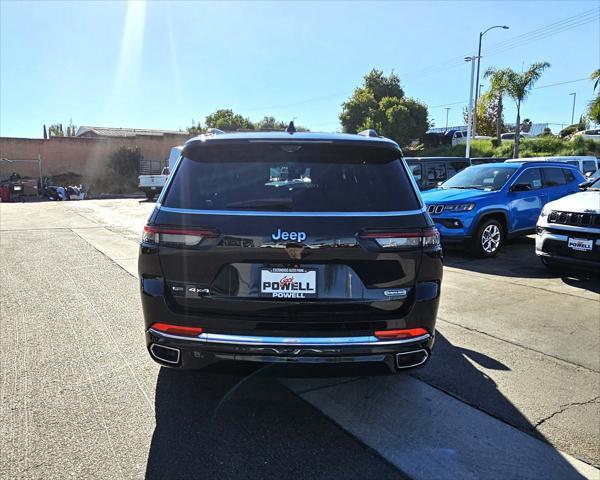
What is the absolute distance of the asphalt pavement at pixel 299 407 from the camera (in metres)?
2.66

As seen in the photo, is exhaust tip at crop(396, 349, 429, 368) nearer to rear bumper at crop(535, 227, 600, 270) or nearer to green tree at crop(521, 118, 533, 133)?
rear bumper at crop(535, 227, 600, 270)

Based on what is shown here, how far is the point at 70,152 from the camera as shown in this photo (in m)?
36.0

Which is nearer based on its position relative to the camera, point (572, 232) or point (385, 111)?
point (572, 232)

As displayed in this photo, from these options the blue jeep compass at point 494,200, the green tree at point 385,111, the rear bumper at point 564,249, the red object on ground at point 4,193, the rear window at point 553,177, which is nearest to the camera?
the rear bumper at point 564,249

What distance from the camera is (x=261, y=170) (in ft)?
10.0

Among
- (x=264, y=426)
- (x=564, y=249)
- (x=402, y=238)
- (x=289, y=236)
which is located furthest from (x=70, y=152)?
(x=402, y=238)

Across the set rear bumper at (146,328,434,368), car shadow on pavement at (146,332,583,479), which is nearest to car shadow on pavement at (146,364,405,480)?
car shadow on pavement at (146,332,583,479)

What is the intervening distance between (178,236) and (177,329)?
556mm

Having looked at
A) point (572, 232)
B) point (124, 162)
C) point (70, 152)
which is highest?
point (70, 152)

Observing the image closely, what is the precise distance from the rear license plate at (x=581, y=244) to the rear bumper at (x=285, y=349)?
4778mm

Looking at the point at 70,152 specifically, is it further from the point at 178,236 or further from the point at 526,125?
the point at 526,125

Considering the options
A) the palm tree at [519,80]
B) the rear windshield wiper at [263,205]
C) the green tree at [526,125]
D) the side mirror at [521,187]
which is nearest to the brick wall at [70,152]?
the palm tree at [519,80]

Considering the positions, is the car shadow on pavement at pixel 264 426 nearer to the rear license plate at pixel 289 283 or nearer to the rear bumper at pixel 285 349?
the rear bumper at pixel 285 349

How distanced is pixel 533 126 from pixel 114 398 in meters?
61.4
